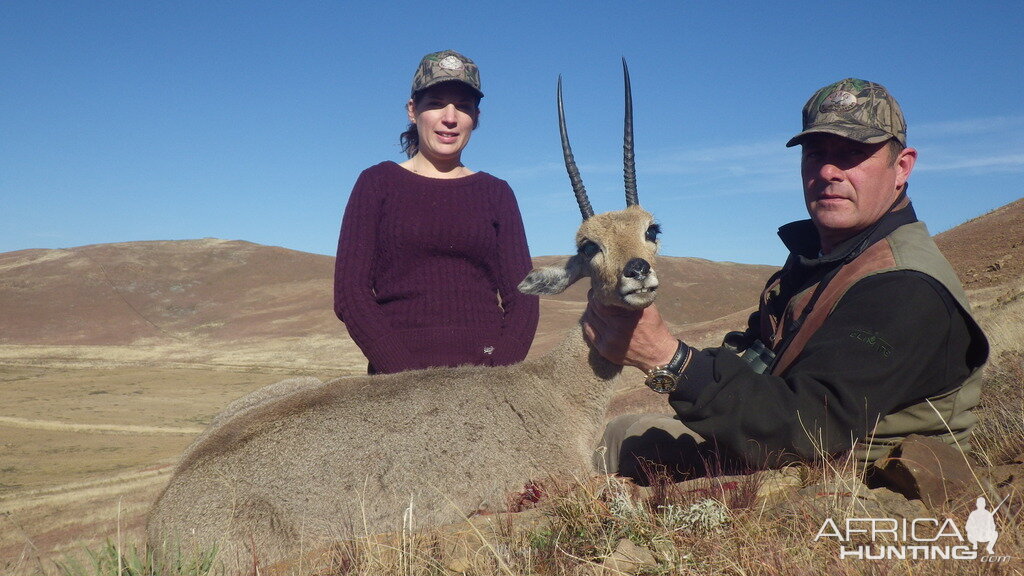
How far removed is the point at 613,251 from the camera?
17.5ft

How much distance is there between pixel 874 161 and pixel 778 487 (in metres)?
2.28

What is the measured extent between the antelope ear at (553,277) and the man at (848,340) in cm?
86

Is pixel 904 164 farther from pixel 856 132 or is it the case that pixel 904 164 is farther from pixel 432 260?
pixel 432 260

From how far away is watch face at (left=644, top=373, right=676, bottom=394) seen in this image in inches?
158

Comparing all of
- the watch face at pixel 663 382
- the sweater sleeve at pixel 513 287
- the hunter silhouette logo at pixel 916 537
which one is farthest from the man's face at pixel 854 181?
the sweater sleeve at pixel 513 287

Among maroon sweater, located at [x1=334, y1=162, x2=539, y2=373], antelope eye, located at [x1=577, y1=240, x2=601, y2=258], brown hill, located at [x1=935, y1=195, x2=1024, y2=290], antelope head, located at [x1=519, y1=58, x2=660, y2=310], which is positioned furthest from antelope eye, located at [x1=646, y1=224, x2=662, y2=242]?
brown hill, located at [x1=935, y1=195, x2=1024, y2=290]

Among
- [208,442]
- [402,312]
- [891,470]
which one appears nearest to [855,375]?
[891,470]

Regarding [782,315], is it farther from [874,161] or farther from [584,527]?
[584,527]

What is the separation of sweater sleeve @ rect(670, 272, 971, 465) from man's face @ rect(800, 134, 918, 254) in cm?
99

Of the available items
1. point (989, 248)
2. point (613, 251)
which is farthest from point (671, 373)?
point (989, 248)

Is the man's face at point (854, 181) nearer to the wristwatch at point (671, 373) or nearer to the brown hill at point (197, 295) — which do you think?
the wristwatch at point (671, 373)

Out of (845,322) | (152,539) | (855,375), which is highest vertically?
(845,322)

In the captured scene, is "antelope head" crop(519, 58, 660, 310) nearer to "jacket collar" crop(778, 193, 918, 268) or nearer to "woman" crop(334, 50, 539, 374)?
"woman" crop(334, 50, 539, 374)

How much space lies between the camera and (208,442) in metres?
5.19
